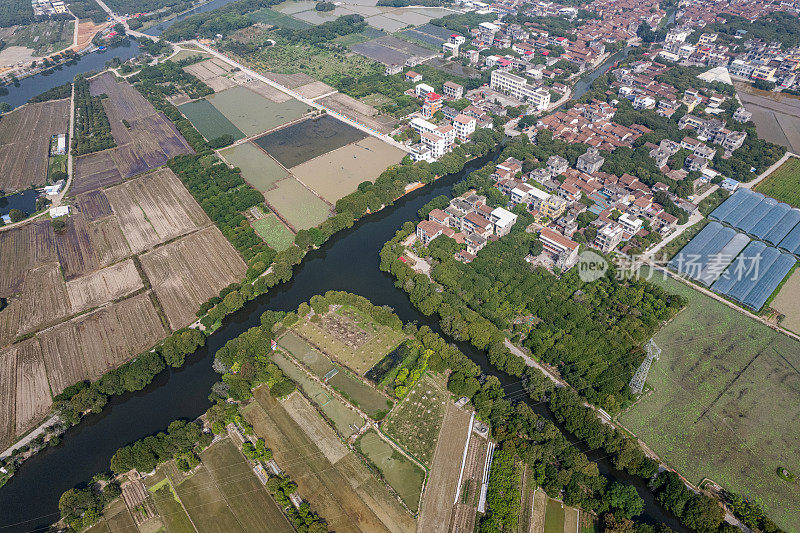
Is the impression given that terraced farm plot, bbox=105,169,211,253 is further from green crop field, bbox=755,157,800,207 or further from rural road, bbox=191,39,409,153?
green crop field, bbox=755,157,800,207

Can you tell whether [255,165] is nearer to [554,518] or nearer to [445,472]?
[445,472]

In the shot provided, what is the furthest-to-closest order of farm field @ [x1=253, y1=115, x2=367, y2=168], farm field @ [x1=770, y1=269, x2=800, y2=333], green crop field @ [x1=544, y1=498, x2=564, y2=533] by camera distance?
farm field @ [x1=253, y1=115, x2=367, y2=168] < farm field @ [x1=770, y1=269, x2=800, y2=333] < green crop field @ [x1=544, y1=498, x2=564, y2=533]

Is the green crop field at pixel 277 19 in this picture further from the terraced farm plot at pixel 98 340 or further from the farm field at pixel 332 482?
the farm field at pixel 332 482

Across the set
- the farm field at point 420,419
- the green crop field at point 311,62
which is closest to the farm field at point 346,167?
the green crop field at point 311,62

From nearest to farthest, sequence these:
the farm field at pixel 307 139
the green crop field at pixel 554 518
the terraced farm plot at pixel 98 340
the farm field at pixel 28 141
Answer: the green crop field at pixel 554 518
the terraced farm plot at pixel 98 340
the farm field at pixel 28 141
the farm field at pixel 307 139

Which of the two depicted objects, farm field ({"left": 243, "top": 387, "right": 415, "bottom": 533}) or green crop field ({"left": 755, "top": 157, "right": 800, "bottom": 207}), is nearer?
farm field ({"left": 243, "top": 387, "right": 415, "bottom": 533})

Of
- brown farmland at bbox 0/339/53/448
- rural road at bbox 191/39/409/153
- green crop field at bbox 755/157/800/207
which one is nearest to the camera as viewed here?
brown farmland at bbox 0/339/53/448

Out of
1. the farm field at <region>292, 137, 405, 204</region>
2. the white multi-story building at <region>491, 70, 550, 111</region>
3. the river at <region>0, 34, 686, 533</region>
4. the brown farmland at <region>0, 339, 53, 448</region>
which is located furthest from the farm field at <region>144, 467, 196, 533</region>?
the white multi-story building at <region>491, 70, 550, 111</region>
